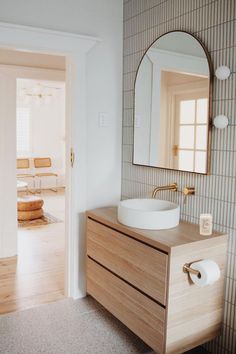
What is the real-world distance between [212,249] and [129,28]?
69.2 inches

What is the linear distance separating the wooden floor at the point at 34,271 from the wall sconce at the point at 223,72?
2020 millimetres

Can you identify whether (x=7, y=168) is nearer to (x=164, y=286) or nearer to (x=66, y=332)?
(x=66, y=332)

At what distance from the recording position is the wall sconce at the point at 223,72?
1872mm

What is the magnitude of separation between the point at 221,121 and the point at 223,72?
0.85 ft

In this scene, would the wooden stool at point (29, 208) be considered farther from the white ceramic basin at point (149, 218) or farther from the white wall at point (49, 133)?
the white ceramic basin at point (149, 218)

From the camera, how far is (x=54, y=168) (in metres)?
8.30

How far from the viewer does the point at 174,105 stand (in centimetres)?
230

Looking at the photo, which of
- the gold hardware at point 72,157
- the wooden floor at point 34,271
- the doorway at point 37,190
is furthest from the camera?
the doorway at point 37,190

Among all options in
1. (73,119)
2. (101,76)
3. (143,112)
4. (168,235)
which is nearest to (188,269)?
(168,235)

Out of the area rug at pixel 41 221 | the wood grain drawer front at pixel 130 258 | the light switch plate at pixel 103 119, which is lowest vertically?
the area rug at pixel 41 221

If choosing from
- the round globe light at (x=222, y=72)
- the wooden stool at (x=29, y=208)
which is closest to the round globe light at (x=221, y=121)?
the round globe light at (x=222, y=72)

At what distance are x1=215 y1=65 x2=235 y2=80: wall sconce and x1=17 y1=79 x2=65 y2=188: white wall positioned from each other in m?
6.39

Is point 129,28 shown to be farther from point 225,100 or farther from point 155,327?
point 155,327

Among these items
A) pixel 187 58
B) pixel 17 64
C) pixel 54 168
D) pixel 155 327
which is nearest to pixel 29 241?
pixel 17 64
